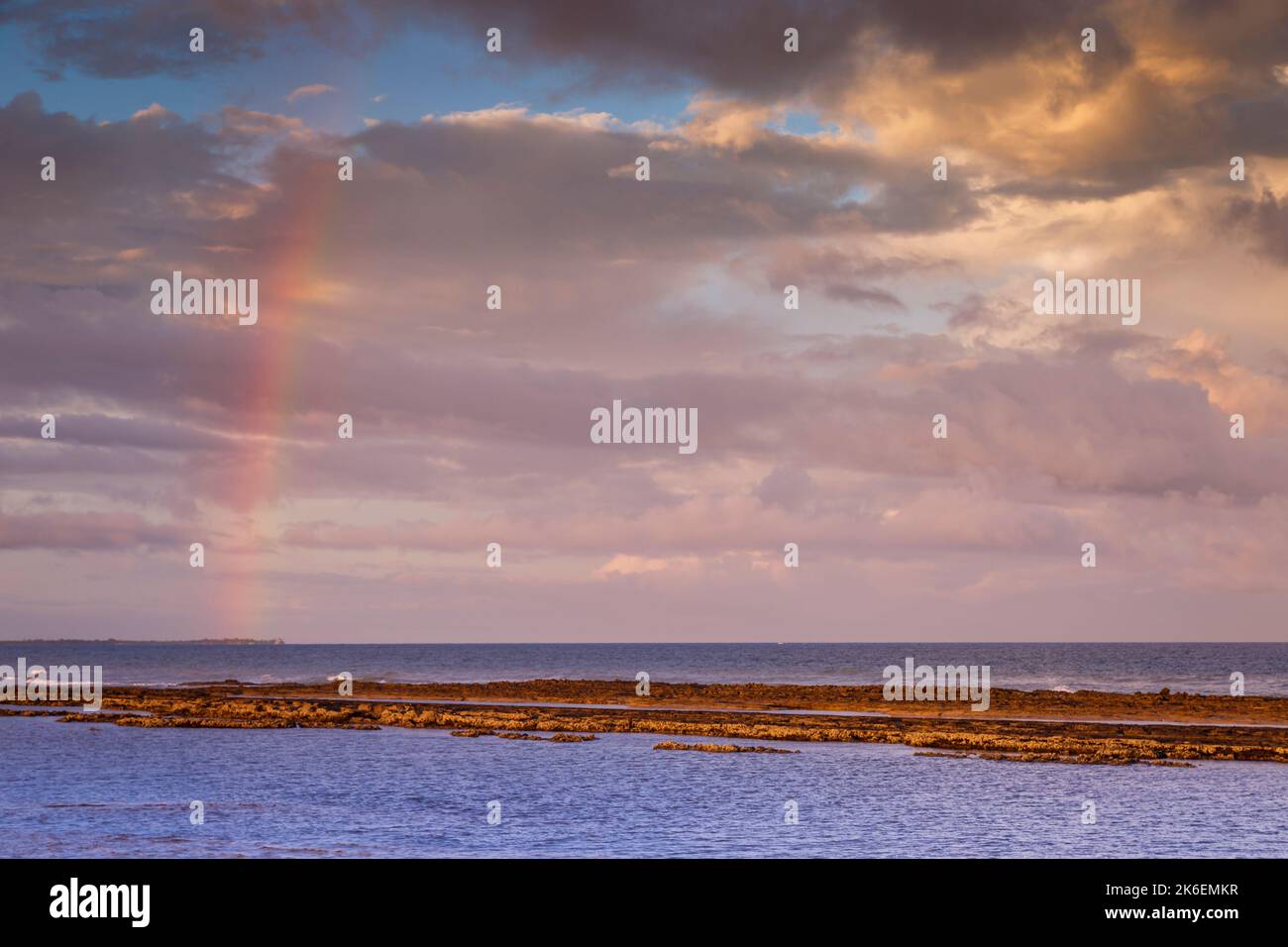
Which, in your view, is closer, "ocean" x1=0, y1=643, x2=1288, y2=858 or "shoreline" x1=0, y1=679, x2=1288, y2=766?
"ocean" x1=0, y1=643, x2=1288, y2=858

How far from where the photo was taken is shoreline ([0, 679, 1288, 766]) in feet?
210

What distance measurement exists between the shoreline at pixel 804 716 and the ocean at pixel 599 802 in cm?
499

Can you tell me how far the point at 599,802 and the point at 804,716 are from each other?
4703 centimetres

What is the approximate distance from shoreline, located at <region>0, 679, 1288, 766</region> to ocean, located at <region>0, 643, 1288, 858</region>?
16.4 feet

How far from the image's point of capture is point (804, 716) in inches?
3469

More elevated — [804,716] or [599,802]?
[599,802]

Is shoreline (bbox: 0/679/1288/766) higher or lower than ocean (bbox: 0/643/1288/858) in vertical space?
lower

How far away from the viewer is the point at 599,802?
43.5 m

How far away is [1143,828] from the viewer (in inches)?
1494

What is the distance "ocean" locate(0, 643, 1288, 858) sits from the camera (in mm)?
34688

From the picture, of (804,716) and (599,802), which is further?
(804,716)
